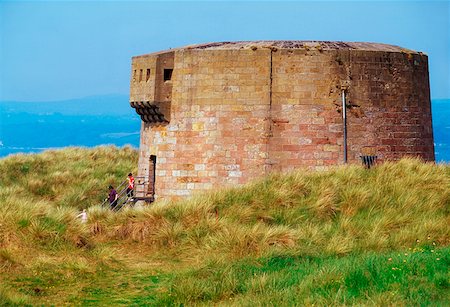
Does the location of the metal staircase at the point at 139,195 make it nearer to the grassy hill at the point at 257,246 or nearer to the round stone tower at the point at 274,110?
the round stone tower at the point at 274,110

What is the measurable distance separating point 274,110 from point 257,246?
6664mm

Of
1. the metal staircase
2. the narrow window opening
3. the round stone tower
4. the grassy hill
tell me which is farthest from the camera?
the metal staircase

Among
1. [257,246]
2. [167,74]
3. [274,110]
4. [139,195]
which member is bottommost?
[257,246]

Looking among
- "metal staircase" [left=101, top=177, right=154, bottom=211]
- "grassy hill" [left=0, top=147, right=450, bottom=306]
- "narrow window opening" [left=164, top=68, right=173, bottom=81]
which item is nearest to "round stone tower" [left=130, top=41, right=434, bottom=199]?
"narrow window opening" [left=164, top=68, right=173, bottom=81]

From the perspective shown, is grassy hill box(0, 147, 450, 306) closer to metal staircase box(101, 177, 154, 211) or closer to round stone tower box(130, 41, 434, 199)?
round stone tower box(130, 41, 434, 199)

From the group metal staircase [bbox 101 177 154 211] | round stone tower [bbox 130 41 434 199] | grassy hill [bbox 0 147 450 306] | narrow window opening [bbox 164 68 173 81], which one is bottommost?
grassy hill [bbox 0 147 450 306]

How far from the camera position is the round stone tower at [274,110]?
16.8m

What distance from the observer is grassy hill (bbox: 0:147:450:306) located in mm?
8008

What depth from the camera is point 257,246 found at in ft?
34.9

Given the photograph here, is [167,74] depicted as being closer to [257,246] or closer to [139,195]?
[139,195]

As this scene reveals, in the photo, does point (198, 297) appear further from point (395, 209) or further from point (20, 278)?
point (395, 209)

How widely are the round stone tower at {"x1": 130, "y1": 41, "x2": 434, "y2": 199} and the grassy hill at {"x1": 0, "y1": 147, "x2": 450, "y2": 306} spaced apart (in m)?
1.72

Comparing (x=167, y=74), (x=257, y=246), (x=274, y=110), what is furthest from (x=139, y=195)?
(x=257, y=246)

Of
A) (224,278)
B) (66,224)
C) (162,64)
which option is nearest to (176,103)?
(162,64)
